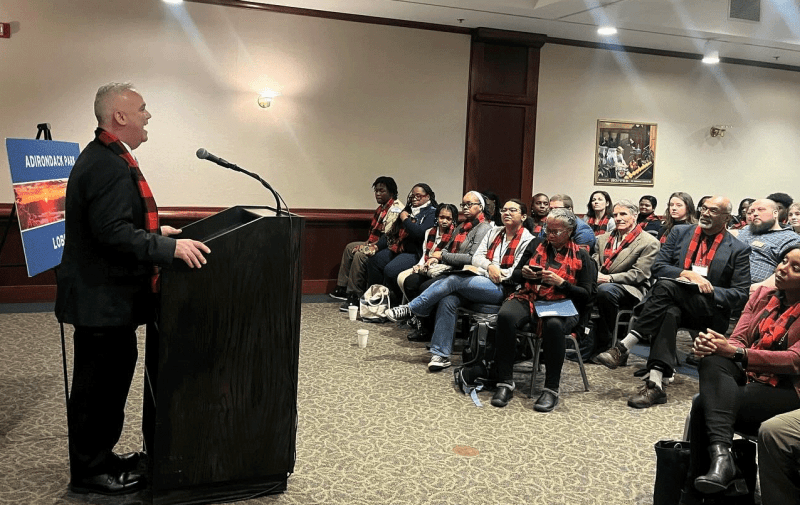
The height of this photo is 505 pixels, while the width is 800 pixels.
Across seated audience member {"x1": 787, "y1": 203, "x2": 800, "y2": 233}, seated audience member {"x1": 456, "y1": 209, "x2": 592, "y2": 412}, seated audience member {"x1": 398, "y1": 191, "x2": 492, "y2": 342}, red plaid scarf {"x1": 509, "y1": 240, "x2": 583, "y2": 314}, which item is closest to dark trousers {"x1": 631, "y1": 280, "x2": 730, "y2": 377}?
seated audience member {"x1": 456, "y1": 209, "x2": 592, "y2": 412}

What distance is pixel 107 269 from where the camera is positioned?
2.79m

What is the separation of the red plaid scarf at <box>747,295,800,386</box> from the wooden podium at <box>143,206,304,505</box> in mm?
1893

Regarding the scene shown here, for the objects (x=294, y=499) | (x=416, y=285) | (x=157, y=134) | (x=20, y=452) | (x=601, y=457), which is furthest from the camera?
(x=157, y=134)

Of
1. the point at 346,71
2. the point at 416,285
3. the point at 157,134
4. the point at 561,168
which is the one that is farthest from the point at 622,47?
the point at 157,134

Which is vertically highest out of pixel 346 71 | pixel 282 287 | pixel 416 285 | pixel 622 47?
pixel 622 47

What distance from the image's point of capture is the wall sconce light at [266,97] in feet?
25.4

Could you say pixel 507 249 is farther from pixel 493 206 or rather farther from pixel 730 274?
pixel 493 206

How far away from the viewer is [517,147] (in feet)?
29.3

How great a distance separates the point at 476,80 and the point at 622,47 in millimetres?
2071

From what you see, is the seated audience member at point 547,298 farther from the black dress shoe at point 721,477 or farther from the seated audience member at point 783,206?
the seated audience member at point 783,206

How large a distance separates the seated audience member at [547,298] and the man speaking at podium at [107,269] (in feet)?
7.53

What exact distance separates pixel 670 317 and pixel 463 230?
1.90 meters

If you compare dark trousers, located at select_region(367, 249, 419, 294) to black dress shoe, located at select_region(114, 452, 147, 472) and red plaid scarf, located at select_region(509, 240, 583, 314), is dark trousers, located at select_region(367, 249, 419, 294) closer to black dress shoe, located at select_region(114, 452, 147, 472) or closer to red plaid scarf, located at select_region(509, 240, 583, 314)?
red plaid scarf, located at select_region(509, 240, 583, 314)

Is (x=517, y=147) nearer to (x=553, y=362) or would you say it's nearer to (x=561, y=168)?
(x=561, y=168)
